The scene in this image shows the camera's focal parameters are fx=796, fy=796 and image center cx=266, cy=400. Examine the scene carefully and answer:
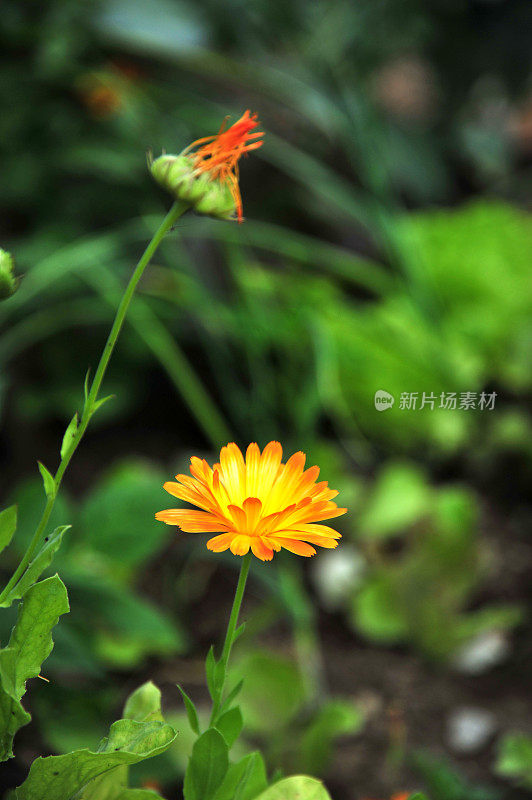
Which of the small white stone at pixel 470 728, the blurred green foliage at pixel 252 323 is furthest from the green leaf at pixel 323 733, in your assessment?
the small white stone at pixel 470 728

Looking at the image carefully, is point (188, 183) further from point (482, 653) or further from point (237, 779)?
point (482, 653)

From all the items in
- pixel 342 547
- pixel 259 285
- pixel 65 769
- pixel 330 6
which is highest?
pixel 330 6

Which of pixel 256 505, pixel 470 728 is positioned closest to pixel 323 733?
pixel 470 728

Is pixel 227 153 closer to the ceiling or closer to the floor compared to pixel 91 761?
closer to the ceiling

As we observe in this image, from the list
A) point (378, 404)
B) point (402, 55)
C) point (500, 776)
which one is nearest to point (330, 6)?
point (402, 55)

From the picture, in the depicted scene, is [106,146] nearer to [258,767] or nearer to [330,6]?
[330,6]

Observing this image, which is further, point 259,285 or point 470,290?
point 470,290

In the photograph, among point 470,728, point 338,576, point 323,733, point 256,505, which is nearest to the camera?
point 256,505
